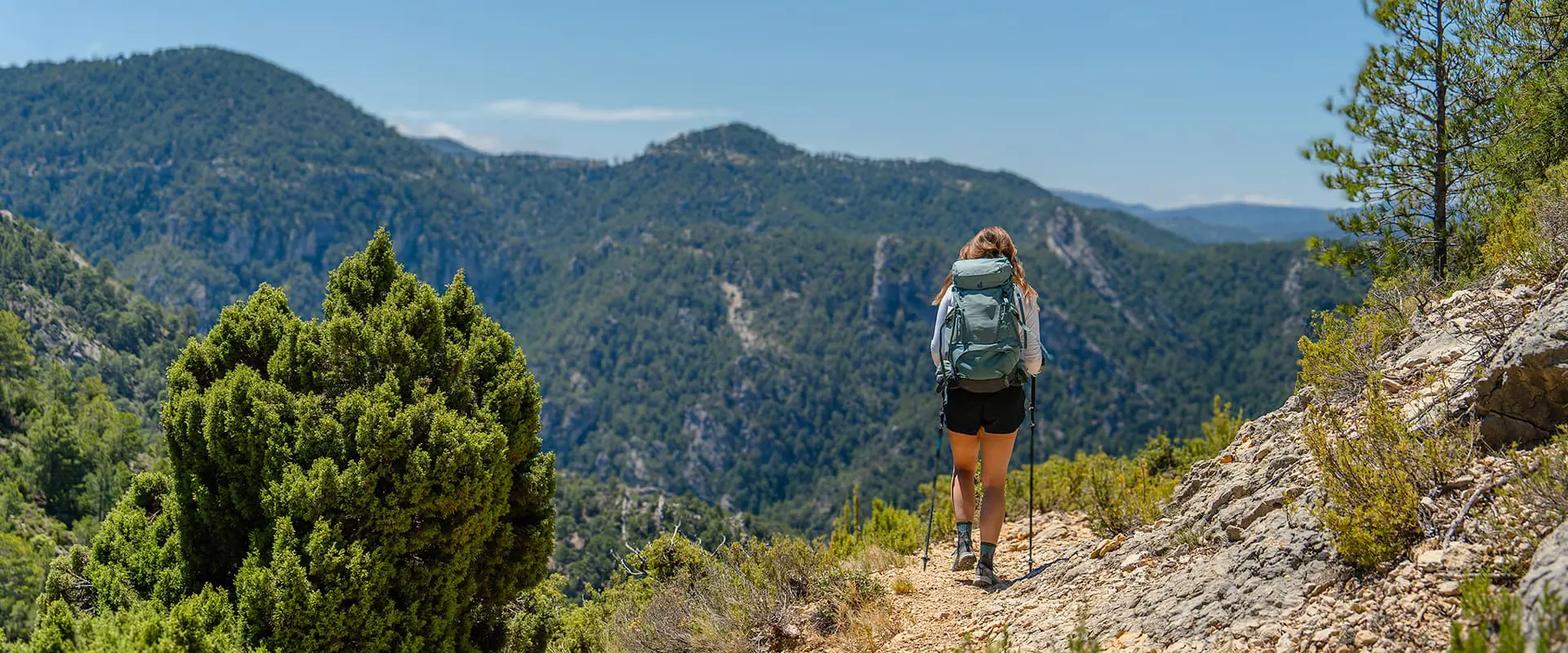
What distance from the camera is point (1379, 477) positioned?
3.02 meters

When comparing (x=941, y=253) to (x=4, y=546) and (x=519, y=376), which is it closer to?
(x=4, y=546)

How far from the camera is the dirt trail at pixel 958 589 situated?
418 centimetres

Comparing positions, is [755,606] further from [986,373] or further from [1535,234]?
[1535,234]

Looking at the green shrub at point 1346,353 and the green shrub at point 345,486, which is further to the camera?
the green shrub at point 1346,353

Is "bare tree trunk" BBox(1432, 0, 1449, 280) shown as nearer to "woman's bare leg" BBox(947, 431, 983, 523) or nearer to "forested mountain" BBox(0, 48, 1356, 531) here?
"woman's bare leg" BBox(947, 431, 983, 523)

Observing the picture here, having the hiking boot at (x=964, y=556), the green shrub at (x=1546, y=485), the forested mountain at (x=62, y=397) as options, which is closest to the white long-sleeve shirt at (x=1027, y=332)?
the hiking boot at (x=964, y=556)

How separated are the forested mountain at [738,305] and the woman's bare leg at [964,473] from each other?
336 feet

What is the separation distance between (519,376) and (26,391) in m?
54.9

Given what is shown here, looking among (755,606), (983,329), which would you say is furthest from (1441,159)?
(755,606)

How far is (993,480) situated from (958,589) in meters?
0.70

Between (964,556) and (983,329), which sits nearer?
(983,329)

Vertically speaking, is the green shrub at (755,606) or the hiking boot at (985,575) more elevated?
the hiking boot at (985,575)

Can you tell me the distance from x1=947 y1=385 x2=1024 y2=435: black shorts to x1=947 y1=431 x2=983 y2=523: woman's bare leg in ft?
0.28

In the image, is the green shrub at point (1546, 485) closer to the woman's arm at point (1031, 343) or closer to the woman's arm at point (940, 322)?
the woman's arm at point (1031, 343)
